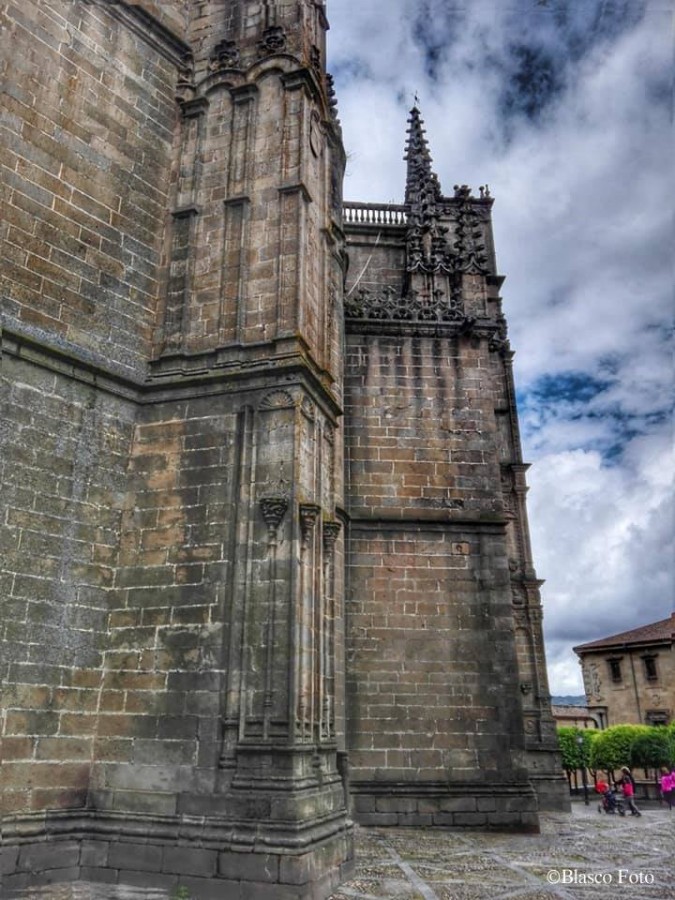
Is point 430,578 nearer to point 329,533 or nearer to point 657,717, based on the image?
point 329,533

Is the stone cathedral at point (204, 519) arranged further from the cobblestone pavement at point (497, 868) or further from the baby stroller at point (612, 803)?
the baby stroller at point (612, 803)

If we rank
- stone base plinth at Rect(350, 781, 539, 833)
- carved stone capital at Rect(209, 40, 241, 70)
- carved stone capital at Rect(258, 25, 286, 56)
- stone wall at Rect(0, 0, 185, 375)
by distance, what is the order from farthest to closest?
stone base plinth at Rect(350, 781, 539, 833)
carved stone capital at Rect(209, 40, 241, 70)
carved stone capital at Rect(258, 25, 286, 56)
stone wall at Rect(0, 0, 185, 375)

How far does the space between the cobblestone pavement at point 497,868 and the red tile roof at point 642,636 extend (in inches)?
1162

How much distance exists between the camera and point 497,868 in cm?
890

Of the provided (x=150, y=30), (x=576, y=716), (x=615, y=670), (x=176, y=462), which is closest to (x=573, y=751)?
(x=615, y=670)

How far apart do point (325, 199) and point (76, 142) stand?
3669 mm

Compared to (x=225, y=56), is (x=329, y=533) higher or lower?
lower

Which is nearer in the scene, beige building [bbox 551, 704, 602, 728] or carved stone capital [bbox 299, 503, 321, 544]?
carved stone capital [bbox 299, 503, 321, 544]

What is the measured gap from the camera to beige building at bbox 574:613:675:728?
130 feet

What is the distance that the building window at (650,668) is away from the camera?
4056cm

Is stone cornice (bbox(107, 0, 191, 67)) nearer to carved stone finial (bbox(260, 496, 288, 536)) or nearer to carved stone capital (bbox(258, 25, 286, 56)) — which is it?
carved stone capital (bbox(258, 25, 286, 56))

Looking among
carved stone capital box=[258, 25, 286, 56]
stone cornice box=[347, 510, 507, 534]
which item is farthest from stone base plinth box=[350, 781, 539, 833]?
carved stone capital box=[258, 25, 286, 56]

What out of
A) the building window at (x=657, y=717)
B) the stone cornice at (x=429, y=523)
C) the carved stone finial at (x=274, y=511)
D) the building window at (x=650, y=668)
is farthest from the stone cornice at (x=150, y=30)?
the building window at (x=657, y=717)

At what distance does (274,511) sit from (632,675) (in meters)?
40.1
